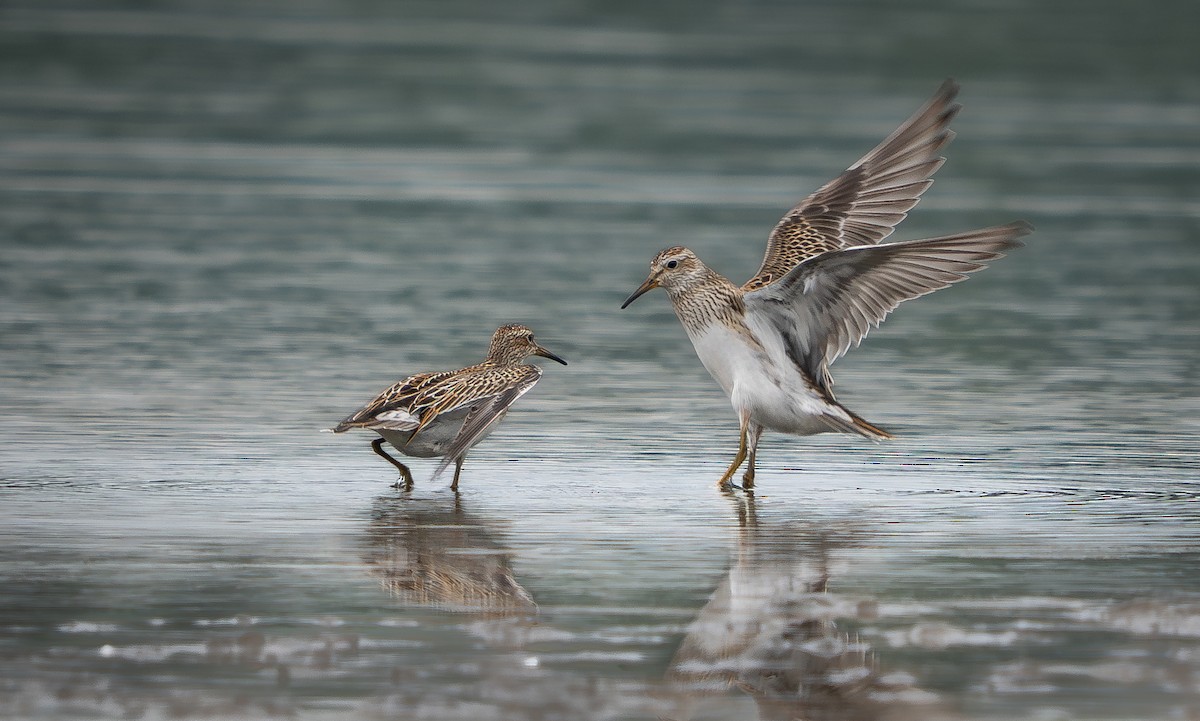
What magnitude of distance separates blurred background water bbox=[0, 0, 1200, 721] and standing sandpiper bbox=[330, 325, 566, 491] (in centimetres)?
27

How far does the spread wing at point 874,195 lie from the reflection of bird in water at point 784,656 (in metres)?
4.29

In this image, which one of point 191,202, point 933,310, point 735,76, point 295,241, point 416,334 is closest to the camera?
point 416,334

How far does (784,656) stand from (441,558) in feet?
6.62

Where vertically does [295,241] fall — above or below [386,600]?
above

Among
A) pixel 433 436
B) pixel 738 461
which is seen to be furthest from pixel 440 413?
pixel 738 461

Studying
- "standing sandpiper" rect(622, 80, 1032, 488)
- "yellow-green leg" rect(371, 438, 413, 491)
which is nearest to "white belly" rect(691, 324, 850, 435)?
"standing sandpiper" rect(622, 80, 1032, 488)

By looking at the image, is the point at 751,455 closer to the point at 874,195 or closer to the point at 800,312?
the point at 800,312

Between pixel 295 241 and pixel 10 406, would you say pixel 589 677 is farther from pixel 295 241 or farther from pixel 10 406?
pixel 295 241

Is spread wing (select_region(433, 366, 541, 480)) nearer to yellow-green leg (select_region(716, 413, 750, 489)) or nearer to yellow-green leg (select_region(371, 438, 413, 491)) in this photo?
yellow-green leg (select_region(371, 438, 413, 491))

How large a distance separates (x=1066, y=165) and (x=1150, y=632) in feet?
61.4

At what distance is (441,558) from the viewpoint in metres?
8.41

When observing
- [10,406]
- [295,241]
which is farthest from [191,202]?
[10,406]

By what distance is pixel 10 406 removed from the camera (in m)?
12.0

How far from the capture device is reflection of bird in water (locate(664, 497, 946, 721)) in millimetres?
6312
